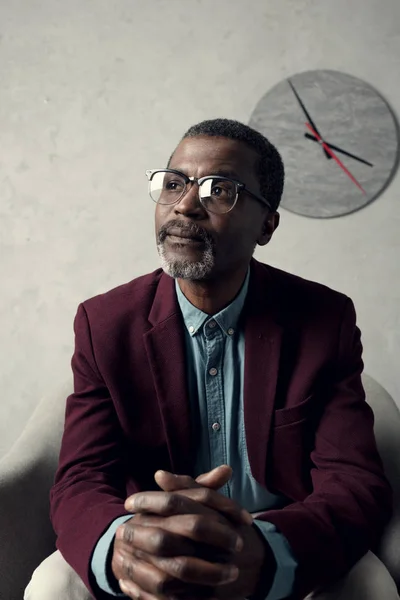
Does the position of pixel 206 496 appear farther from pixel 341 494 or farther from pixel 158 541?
pixel 341 494

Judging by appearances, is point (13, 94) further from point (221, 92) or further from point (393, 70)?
point (393, 70)

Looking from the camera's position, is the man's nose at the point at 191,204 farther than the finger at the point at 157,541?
Yes

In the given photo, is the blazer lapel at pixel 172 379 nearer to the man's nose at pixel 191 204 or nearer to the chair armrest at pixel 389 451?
the man's nose at pixel 191 204

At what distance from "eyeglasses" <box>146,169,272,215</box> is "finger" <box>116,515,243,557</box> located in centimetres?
60

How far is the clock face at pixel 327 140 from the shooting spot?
237 centimetres

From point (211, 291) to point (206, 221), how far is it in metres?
0.16

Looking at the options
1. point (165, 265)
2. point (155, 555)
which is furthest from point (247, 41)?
point (155, 555)

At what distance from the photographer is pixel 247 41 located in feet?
7.94

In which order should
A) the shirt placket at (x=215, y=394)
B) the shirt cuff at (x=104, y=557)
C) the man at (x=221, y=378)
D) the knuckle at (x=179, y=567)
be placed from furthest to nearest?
the shirt placket at (x=215, y=394), the man at (x=221, y=378), the shirt cuff at (x=104, y=557), the knuckle at (x=179, y=567)

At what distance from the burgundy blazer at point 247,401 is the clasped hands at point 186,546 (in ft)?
0.81

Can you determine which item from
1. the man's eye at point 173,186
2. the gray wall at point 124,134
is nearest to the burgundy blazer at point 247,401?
the man's eye at point 173,186

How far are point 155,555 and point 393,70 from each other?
195 cm

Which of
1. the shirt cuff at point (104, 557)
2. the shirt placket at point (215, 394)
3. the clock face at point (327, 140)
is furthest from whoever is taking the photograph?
the clock face at point (327, 140)

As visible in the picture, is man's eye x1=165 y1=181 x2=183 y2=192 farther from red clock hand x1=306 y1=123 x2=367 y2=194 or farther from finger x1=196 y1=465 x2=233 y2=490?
red clock hand x1=306 y1=123 x2=367 y2=194
